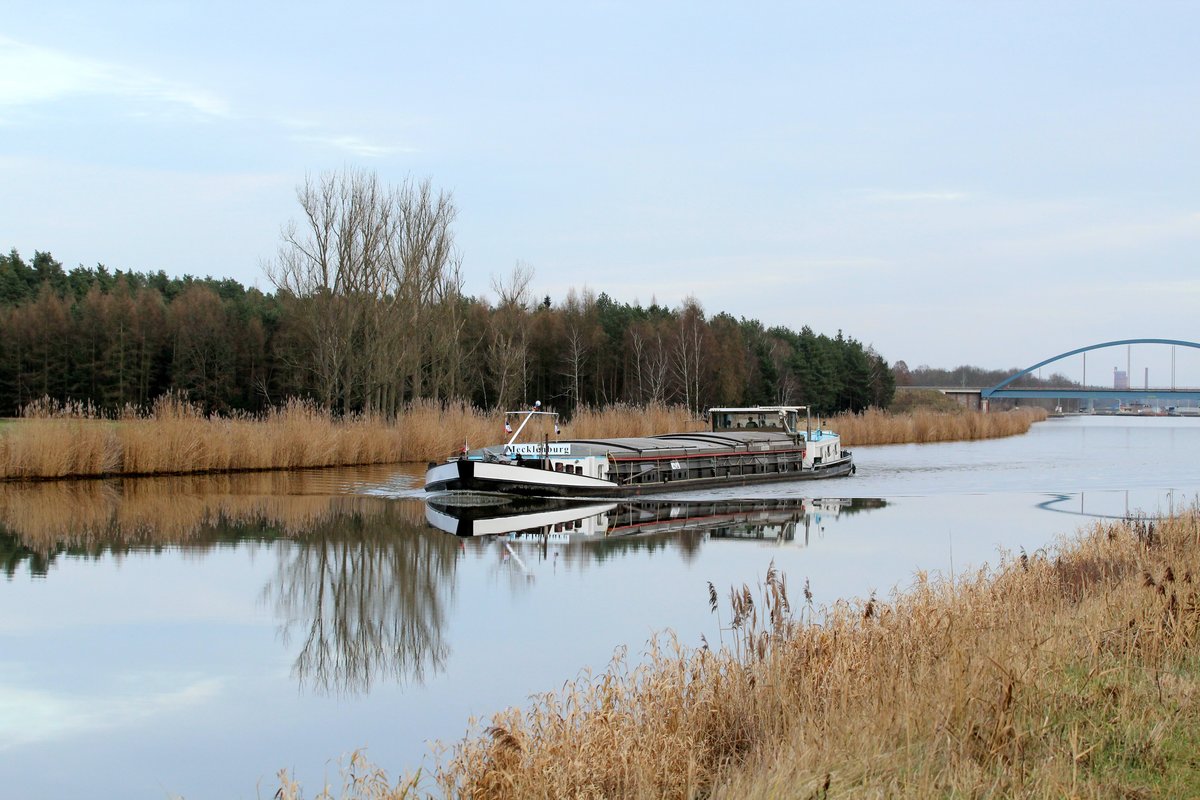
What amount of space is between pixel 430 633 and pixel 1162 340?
13027 cm

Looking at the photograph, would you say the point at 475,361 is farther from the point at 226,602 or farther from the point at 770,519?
the point at 226,602

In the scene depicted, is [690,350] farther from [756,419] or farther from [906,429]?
[756,419]

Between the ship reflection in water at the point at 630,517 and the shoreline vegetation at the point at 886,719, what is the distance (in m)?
11.4

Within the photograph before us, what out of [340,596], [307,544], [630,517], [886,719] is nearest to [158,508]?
[307,544]

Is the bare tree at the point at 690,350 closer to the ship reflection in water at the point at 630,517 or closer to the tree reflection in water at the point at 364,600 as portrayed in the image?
the ship reflection in water at the point at 630,517

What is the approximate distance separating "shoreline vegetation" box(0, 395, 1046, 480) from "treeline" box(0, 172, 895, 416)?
20.0 feet

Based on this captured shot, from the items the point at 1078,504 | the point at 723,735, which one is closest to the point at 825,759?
the point at 723,735

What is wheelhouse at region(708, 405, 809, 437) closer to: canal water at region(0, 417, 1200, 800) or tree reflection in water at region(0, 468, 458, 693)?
canal water at region(0, 417, 1200, 800)

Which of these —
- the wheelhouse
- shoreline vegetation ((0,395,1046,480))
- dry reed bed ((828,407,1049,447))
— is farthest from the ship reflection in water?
dry reed bed ((828,407,1049,447))

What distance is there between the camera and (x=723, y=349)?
7962cm

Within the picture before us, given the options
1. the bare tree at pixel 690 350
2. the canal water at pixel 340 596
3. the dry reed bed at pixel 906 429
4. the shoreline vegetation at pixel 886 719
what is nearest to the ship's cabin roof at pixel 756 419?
the canal water at pixel 340 596

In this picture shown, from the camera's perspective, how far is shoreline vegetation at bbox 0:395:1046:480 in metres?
29.9

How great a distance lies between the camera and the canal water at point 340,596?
9039 millimetres

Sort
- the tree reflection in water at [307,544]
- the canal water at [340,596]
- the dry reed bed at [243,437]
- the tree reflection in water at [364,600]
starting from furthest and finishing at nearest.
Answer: the dry reed bed at [243,437]
the tree reflection in water at [307,544]
the tree reflection in water at [364,600]
the canal water at [340,596]
